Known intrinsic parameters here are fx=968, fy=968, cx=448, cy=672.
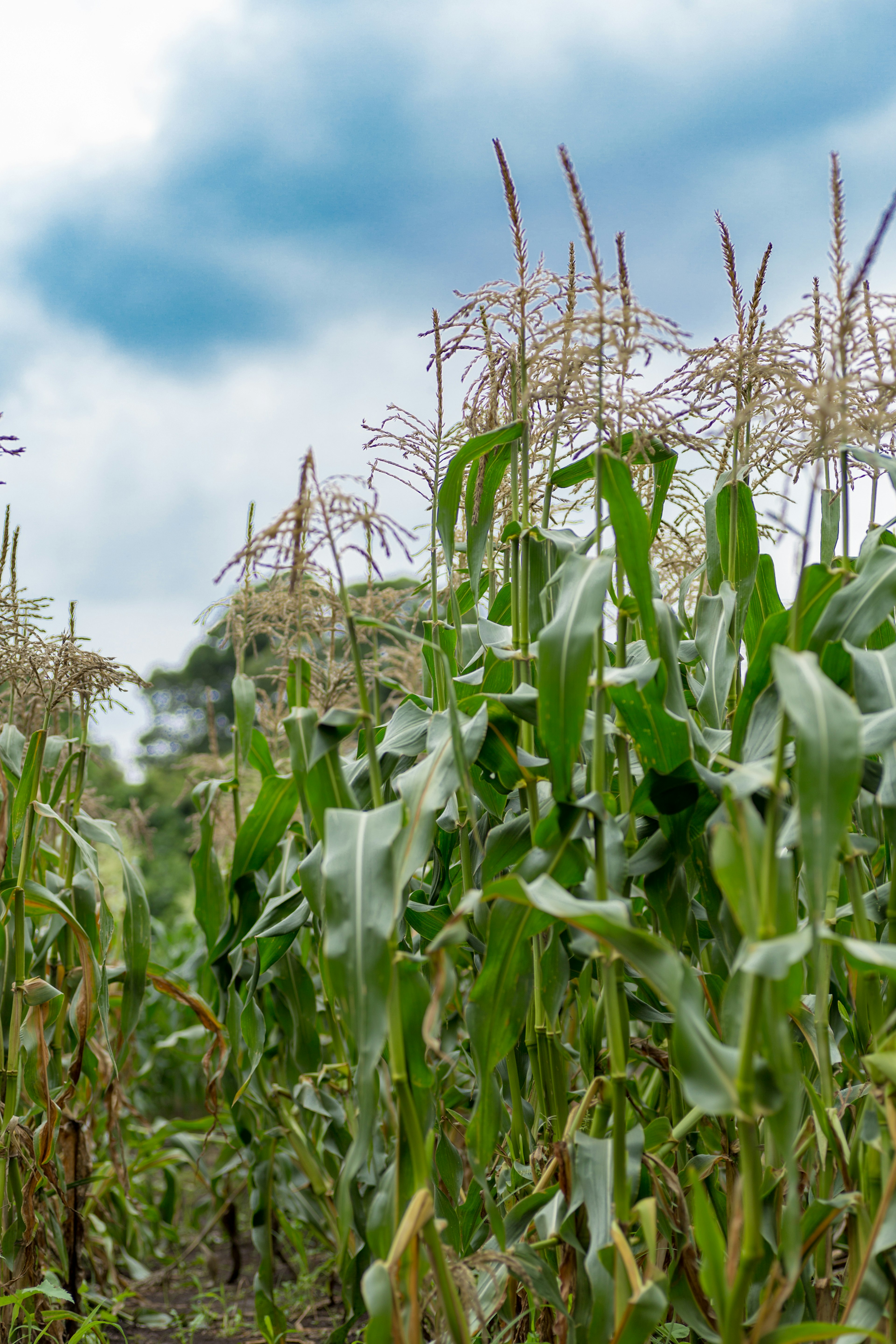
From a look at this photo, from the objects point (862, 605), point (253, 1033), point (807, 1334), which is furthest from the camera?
point (253, 1033)

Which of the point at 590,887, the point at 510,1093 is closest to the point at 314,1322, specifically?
the point at 510,1093

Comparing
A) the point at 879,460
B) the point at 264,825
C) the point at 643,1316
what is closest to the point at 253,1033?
the point at 264,825

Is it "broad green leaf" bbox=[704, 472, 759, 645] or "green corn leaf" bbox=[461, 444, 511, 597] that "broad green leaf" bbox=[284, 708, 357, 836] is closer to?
"green corn leaf" bbox=[461, 444, 511, 597]

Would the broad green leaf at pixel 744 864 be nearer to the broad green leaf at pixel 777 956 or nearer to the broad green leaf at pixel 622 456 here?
the broad green leaf at pixel 777 956

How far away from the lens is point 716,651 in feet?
5.87

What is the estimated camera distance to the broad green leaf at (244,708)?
2174 millimetres

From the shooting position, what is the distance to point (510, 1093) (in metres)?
1.83

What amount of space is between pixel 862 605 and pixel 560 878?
632 millimetres

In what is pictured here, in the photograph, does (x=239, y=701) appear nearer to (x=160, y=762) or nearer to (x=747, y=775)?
(x=747, y=775)

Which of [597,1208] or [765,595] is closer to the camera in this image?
[597,1208]

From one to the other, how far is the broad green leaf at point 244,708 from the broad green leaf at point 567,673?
929 mm

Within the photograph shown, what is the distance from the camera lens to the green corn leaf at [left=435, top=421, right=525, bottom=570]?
1736 mm

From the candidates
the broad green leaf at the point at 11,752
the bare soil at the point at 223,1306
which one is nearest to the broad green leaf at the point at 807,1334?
the bare soil at the point at 223,1306

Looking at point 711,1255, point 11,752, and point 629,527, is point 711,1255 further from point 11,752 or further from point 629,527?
point 11,752
